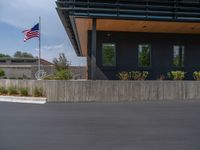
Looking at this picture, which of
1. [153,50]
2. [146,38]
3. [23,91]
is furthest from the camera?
[153,50]

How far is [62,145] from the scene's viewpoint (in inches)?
324

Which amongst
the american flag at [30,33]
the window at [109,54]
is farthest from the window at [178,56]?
→ the american flag at [30,33]

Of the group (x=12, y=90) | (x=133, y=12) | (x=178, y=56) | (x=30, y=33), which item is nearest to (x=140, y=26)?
(x=133, y=12)

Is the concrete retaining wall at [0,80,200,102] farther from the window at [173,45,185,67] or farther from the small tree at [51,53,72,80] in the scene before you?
the window at [173,45,185,67]

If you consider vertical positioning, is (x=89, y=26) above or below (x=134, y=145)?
above

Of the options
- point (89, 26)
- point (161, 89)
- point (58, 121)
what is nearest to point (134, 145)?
point (58, 121)

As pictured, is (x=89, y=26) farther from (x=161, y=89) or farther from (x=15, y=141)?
(x=15, y=141)

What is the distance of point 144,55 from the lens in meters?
25.0

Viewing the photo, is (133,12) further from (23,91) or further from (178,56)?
(23,91)

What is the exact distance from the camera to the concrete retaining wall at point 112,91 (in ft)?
62.8

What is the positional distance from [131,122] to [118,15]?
10.1 m

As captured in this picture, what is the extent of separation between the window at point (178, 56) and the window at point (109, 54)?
4444 mm

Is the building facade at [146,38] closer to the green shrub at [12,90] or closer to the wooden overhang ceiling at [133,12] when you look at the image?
the wooden overhang ceiling at [133,12]

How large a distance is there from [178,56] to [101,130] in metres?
16.5
